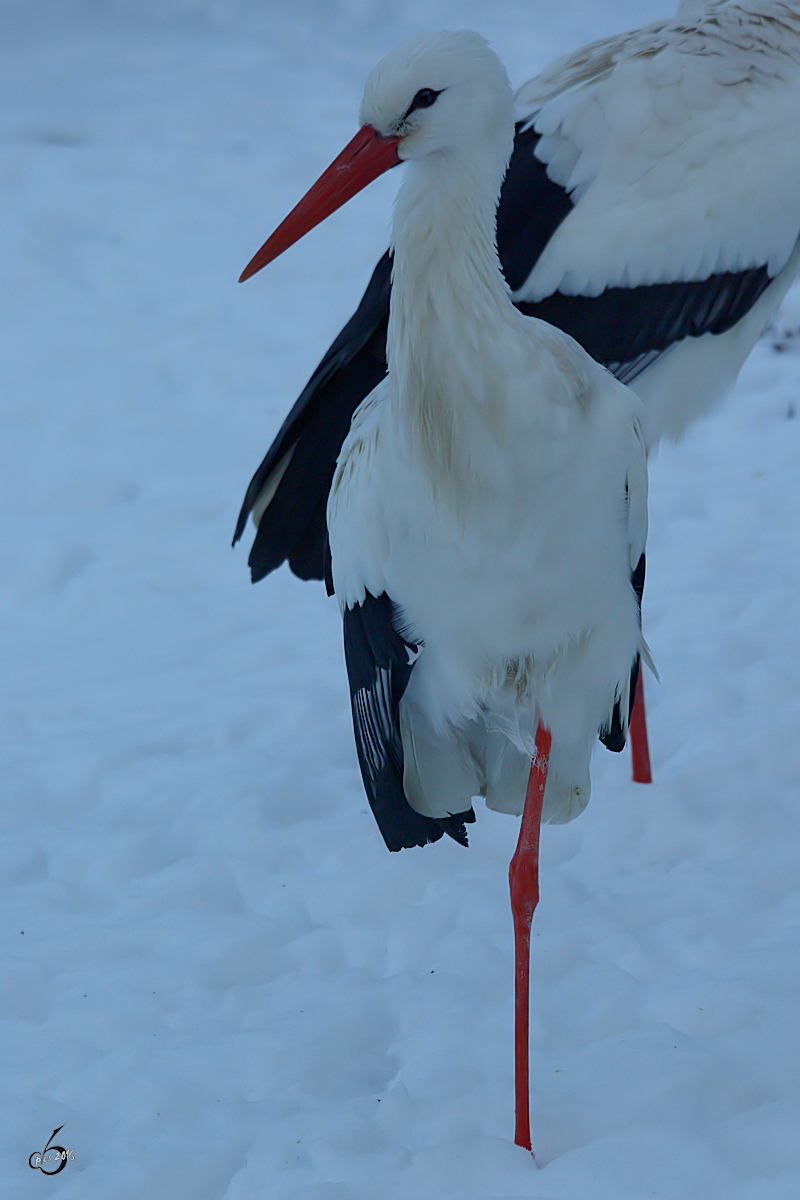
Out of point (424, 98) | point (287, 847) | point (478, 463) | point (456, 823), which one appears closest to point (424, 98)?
point (424, 98)

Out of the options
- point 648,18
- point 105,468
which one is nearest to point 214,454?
point 105,468

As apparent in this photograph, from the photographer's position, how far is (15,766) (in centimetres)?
299

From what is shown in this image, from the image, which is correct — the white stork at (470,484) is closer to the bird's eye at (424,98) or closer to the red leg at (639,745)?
the bird's eye at (424,98)

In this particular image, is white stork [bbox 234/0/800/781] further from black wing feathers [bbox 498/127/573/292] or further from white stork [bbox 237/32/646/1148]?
white stork [bbox 237/32/646/1148]

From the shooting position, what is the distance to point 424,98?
1692mm

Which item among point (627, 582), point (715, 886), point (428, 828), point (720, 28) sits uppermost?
point (720, 28)

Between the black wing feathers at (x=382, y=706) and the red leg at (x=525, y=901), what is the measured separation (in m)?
0.17

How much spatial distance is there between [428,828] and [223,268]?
136 inches

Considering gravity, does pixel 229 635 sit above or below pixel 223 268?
below

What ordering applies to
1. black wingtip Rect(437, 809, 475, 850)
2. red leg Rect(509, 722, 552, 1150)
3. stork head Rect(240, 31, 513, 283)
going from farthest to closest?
1. black wingtip Rect(437, 809, 475, 850)
2. red leg Rect(509, 722, 552, 1150)
3. stork head Rect(240, 31, 513, 283)

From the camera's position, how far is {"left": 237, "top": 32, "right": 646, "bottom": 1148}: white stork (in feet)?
5.59

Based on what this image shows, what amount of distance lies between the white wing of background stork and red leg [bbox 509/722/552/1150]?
90 cm

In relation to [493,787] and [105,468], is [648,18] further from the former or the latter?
[493,787]

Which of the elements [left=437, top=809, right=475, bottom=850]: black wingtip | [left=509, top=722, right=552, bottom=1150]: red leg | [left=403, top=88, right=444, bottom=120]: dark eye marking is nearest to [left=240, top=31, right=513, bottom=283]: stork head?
[left=403, top=88, right=444, bottom=120]: dark eye marking
